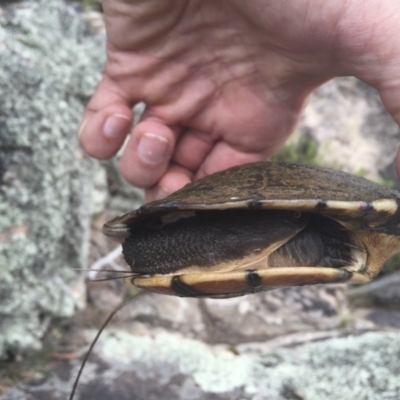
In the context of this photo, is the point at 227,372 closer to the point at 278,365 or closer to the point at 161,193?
the point at 278,365

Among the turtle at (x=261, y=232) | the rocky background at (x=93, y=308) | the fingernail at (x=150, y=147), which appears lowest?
the rocky background at (x=93, y=308)

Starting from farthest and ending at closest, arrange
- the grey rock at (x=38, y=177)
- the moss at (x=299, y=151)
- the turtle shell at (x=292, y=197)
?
1. the moss at (x=299, y=151)
2. the grey rock at (x=38, y=177)
3. the turtle shell at (x=292, y=197)

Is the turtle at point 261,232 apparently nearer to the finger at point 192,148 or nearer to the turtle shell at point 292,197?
the turtle shell at point 292,197

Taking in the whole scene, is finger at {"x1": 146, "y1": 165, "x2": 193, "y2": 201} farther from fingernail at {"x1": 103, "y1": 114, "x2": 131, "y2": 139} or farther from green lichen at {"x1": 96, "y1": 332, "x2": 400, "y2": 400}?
green lichen at {"x1": 96, "y1": 332, "x2": 400, "y2": 400}

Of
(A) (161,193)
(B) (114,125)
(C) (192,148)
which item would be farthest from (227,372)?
(B) (114,125)

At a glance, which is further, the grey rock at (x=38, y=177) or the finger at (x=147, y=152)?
the grey rock at (x=38, y=177)

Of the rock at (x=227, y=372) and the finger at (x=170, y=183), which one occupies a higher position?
the finger at (x=170, y=183)

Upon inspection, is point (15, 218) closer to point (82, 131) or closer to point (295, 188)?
point (82, 131)

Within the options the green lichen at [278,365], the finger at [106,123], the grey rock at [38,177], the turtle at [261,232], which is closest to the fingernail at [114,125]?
the finger at [106,123]
